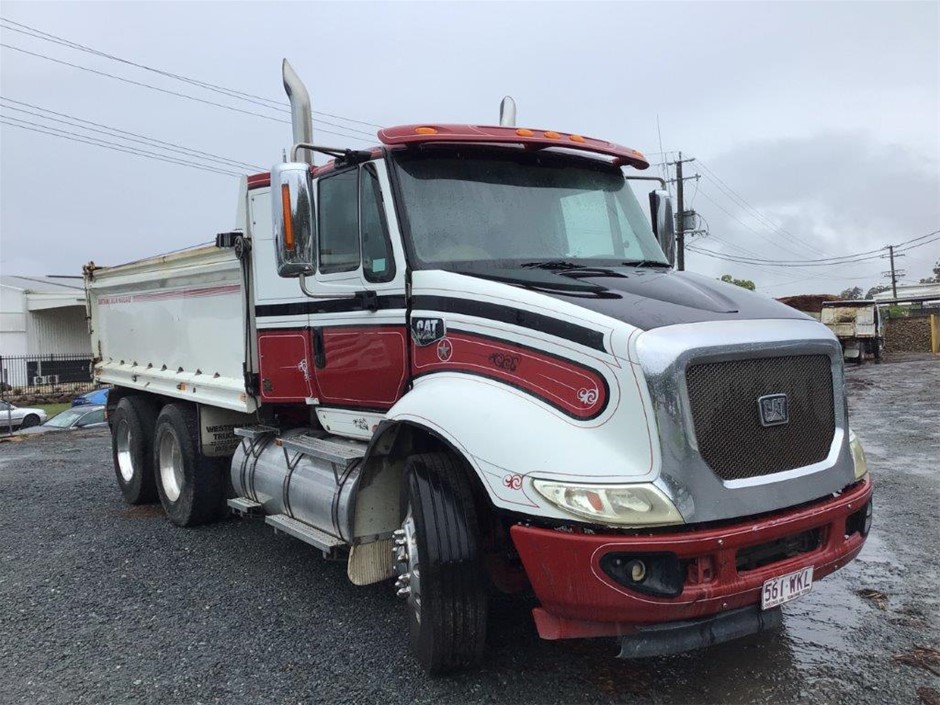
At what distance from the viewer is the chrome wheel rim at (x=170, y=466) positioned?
7.08 m

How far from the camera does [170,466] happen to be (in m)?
7.32

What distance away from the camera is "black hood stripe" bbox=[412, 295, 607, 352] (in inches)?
131

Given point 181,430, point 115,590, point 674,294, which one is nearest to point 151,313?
point 181,430

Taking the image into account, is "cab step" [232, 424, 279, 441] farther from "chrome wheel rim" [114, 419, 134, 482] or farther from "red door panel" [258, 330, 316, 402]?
"chrome wheel rim" [114, 419, 134, 482]

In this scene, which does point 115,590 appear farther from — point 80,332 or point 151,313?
point 80,332

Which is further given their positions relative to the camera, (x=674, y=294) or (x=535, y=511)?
(x=674, y=294)

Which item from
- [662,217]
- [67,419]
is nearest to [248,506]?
[662,217]

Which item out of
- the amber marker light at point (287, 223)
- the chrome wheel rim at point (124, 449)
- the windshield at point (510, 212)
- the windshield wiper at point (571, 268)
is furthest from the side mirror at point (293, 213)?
the chrome wheel rim at point (124, 449)

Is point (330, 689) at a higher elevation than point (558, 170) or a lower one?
lower

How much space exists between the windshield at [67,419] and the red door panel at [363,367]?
13.5 meters

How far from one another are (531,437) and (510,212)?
1.65m

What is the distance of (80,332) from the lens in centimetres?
3856

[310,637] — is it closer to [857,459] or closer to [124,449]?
[857,459]

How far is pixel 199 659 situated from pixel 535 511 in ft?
7.45
